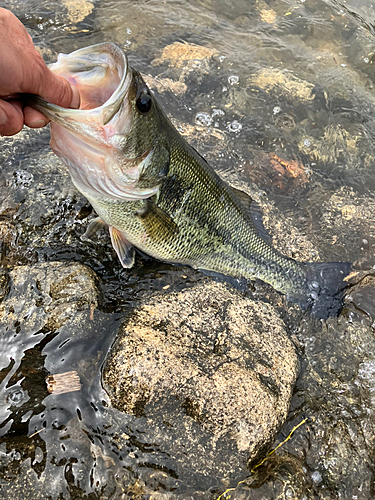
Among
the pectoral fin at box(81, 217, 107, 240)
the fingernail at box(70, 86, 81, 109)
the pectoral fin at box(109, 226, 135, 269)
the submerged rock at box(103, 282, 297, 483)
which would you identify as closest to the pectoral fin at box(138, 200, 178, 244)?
the pectoral fin at box(109, 226, 135, 269)

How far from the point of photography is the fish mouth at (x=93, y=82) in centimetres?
228

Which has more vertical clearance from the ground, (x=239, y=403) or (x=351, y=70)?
(x=351, y=70)

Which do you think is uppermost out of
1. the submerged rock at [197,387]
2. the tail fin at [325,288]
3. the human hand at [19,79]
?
the human hand at [19,79]

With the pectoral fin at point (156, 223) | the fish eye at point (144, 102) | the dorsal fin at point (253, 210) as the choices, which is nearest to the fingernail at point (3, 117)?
the fish eye at point (144, 102)

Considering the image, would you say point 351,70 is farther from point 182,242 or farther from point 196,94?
point 182,242

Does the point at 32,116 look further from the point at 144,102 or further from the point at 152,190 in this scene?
the point at 152,190

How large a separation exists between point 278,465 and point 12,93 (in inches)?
117

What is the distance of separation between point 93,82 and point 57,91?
53 centimetres

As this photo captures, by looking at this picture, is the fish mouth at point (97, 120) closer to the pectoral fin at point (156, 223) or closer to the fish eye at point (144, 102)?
the fish eye at point (144, 102)

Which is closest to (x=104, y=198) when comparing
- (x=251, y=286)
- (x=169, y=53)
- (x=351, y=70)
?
(x=251, y=286)

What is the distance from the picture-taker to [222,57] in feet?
21.5

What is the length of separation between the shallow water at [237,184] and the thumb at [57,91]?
1.47m

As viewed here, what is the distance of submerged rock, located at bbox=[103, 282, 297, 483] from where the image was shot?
2.51 metres

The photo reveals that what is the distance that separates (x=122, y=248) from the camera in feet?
10.9
